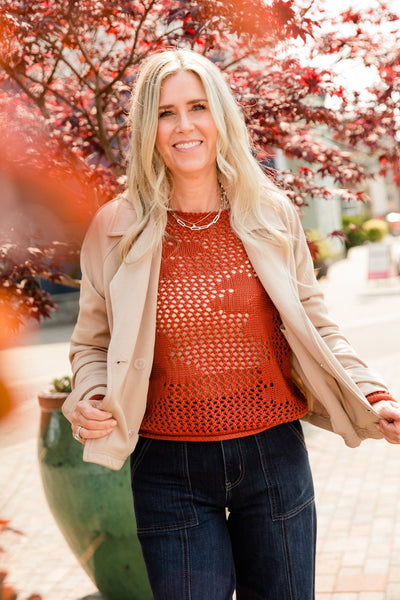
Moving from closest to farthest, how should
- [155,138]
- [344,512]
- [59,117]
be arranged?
[155,138]
[59,117]
[344,512]

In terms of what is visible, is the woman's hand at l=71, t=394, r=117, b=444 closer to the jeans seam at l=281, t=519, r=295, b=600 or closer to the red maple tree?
the jeans seam at l=281, t=519, r=295, b=600

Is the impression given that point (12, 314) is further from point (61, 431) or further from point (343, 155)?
point (343, 155)

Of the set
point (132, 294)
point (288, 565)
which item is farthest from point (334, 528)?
point (132, 294)

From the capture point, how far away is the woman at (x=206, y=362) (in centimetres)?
214

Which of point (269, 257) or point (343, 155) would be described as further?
point (343, 155)

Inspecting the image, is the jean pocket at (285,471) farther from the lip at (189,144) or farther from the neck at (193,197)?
the lip at (189,144)

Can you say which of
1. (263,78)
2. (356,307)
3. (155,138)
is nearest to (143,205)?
(155,138)

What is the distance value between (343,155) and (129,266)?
232cm

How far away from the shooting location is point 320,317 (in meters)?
2.35

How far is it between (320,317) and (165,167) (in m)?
0.66

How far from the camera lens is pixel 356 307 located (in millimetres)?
14562

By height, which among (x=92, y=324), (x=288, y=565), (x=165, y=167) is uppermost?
(x=165, y=167)

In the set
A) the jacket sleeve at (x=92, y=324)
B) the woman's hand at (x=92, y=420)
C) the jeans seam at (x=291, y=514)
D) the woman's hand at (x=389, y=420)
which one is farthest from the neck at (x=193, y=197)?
the jeans seam at (x=291, y=514)

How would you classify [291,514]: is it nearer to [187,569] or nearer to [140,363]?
[187,569]
